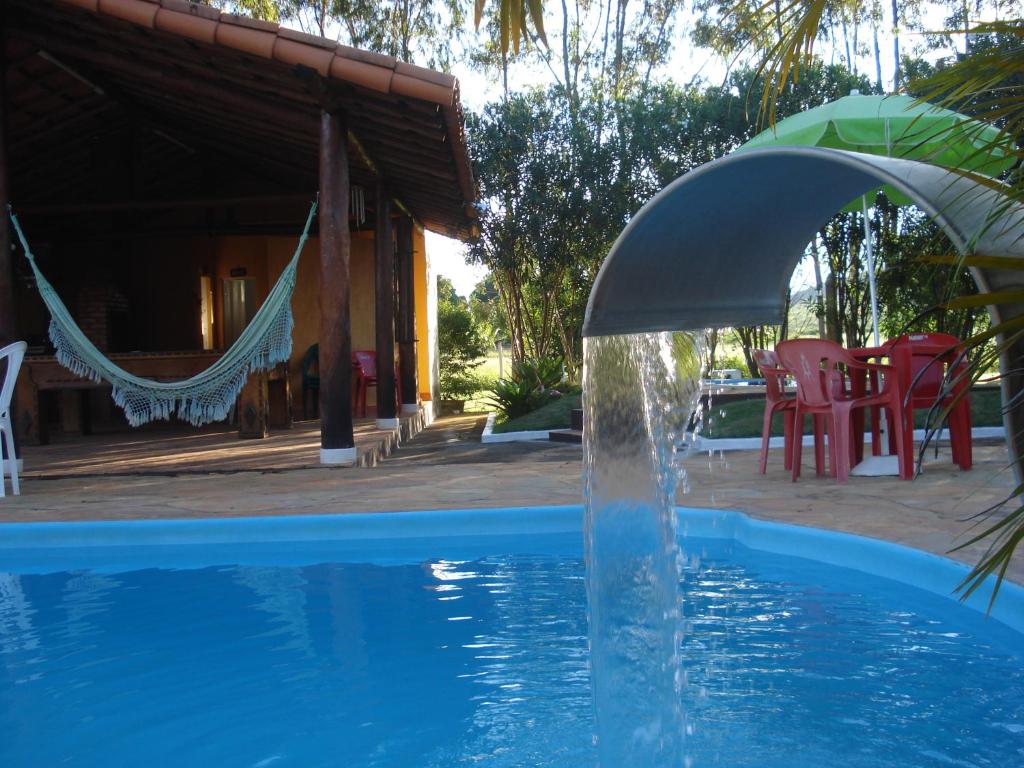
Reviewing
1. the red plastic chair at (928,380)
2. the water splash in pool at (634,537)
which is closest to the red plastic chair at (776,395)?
the red plastic chair at (928,380)

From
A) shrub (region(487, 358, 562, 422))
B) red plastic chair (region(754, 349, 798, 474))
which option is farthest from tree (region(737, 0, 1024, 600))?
shrub (region(487, 358, 562, 422))

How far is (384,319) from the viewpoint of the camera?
29.5 ft

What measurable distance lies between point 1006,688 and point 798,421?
2661 millimetres

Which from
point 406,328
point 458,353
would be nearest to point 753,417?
point 406,328

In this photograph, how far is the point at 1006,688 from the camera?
2533 mm

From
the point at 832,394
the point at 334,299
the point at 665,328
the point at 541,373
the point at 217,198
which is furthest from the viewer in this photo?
the point at 541,373

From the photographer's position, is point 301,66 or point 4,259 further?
point 4,259

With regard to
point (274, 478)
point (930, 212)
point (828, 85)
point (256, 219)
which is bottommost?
point (274, 478)

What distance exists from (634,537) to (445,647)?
714 millimetres

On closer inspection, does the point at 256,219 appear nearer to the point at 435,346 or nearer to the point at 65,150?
the point at 65,150

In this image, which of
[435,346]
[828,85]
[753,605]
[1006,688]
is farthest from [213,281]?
[1006,688]

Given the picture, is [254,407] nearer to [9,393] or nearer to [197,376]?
[197,376]

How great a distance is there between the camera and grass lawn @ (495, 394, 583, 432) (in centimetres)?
889

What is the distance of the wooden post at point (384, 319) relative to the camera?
8.84 m
